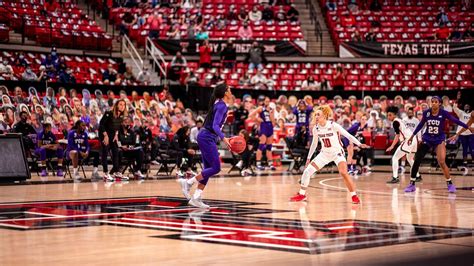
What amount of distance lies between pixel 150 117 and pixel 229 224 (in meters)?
15.6

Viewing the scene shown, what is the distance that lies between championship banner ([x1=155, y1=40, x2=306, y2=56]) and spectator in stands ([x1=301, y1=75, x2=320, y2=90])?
2624mm

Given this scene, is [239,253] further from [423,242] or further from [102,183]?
[102,183]

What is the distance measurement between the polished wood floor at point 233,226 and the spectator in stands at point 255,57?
17047mm

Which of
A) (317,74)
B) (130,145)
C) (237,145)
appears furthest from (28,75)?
(237,145)

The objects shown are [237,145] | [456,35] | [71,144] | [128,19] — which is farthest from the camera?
[456,35]

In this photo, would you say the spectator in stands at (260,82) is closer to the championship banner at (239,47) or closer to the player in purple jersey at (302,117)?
the championship banner at (239,47)

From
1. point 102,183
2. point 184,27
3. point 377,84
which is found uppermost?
point 184,27

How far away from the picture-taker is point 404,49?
124 feet

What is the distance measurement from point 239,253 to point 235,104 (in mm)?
21680

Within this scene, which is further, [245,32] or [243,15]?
[243,15]

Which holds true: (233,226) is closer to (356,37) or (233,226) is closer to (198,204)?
(198,204)

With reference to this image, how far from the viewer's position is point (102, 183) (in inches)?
835

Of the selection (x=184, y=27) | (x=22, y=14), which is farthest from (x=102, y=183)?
(x=184, y=27)

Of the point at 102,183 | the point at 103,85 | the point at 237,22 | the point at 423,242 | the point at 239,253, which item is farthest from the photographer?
the point at 237,22
